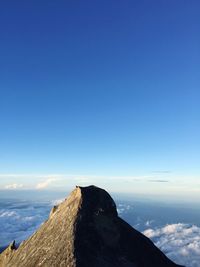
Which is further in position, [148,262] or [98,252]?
[148,262]

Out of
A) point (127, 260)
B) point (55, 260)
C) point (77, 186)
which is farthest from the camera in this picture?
Result: point (77, 186)

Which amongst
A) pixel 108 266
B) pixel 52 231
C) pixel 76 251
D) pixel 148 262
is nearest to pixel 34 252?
pixel 52 231

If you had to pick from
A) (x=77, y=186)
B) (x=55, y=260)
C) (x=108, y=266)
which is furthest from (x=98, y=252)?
(x=77, y=186)

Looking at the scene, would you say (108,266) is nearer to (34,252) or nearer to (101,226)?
(101,226)

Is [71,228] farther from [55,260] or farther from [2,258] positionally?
[2,258]

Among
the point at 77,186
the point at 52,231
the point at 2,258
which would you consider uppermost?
the point at 77,186

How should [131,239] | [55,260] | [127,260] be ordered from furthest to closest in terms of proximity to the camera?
[131,239] → [127,260] → [55,260]

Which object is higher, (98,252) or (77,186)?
(77,186)
